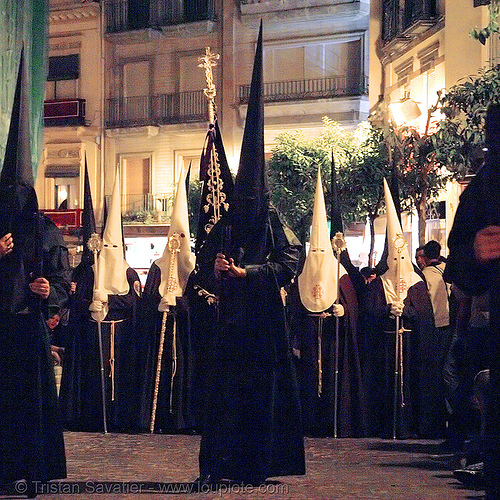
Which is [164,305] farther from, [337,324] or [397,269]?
[397,269]

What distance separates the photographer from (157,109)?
3725cm

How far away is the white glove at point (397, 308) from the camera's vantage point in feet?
35.9

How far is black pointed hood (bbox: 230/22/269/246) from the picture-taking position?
7172 mm

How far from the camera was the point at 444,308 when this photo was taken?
440 inches

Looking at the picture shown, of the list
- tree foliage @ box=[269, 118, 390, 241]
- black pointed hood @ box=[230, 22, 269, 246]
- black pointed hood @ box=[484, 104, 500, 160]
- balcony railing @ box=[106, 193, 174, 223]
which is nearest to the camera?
black pointed hood @ box=[484, 104, 500, 160]

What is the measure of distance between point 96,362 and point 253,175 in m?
4.87

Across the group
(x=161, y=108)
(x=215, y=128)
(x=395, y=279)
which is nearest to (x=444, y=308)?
(x=395, y=279)

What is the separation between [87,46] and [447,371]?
99.7ft

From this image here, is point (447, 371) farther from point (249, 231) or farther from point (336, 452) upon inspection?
point (249, 231)

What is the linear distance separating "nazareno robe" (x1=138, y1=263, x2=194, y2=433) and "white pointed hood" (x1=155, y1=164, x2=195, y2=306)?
0.13m

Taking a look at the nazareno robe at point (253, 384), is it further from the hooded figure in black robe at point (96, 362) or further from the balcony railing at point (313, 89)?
the balcony railing at point (313, 89)

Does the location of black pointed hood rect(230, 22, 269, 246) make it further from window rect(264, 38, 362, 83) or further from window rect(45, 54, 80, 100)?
window rect(45, 54, 80, 100)

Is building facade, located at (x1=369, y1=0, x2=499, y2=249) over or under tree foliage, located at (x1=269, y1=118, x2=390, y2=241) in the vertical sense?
over

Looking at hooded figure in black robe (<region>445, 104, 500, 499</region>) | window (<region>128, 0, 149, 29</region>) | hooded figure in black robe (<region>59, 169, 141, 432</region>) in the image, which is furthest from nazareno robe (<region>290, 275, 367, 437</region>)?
window (<region>128, 0, 149, 29</region>)
